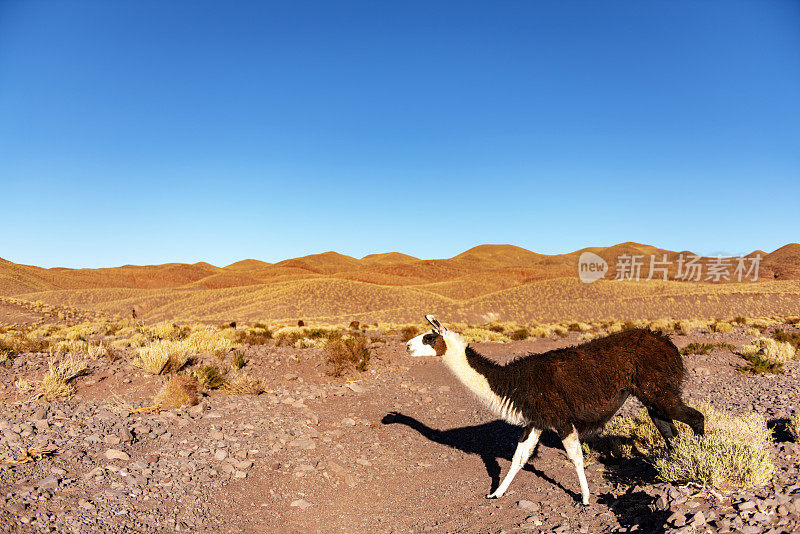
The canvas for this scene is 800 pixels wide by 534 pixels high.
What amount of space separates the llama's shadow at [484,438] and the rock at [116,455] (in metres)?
4.61

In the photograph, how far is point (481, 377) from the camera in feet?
19.0

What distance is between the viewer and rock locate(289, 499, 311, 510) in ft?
19.2

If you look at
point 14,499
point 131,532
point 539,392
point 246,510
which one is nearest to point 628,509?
point 539,392

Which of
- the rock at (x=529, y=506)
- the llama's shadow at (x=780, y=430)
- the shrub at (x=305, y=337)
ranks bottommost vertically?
the shrub at (x=305, y=337)

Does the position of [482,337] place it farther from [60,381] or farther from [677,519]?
[677,519]

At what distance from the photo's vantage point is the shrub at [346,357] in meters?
13.0

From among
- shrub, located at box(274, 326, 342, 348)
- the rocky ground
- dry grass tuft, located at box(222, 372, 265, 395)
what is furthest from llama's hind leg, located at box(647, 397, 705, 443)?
shrub, located at box(274, 326, 342, 348)

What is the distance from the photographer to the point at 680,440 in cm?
530

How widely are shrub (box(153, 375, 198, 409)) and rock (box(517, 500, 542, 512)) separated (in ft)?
21.0

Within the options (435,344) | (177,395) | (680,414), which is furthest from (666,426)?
(177,395)

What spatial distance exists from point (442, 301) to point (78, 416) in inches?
1795

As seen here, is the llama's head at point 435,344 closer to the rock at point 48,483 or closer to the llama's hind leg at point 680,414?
the llama's hind leg at point 680,414

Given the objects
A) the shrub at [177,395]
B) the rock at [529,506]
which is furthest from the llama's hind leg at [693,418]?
the shrub at [177,395]

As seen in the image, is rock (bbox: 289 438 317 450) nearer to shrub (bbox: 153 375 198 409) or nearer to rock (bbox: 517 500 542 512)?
shrub (bbox: 153 375 198 409)
